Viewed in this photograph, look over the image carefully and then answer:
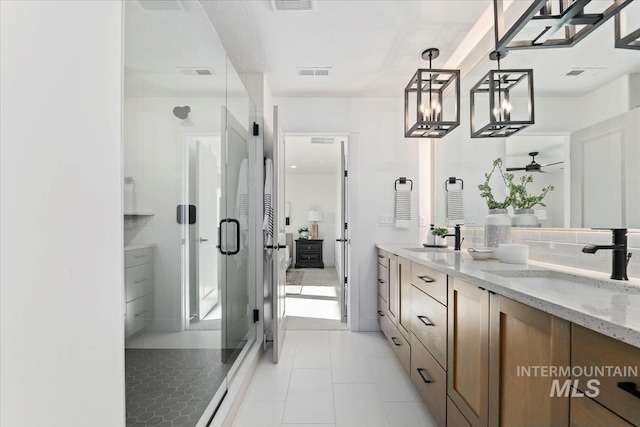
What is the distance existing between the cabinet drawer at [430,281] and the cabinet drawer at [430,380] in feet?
1.14

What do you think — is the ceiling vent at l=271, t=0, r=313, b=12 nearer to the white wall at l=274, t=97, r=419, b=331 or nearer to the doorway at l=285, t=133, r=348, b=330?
the white wall at l=274, t=97, r=419, b=331

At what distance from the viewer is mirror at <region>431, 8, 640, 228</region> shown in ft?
4.21

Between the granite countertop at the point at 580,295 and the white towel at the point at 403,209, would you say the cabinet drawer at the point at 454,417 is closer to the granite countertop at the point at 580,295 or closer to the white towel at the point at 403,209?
the granite countertop at the point at 580,295

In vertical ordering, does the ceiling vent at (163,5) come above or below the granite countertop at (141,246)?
above

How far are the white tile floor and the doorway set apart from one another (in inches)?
37.2

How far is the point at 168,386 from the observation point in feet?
4.66

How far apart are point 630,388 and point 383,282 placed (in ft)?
8.36

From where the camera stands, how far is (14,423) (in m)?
0.54

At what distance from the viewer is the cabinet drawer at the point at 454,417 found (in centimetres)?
135

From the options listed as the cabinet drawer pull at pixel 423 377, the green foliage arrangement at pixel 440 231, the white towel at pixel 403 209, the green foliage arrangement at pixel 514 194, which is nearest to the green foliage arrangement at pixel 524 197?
the green foliage arrangement at pixel 514 194

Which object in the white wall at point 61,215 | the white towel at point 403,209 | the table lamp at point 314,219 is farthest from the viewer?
the table lamp at point 314,219

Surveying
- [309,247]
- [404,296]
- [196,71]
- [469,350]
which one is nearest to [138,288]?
[196,71]

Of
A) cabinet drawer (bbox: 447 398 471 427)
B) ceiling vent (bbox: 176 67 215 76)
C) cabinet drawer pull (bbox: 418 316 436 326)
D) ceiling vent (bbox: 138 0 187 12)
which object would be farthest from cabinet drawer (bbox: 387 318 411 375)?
ceiling vent (bbox: 138 0 187 12)

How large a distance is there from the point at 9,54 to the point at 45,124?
120 millimetres
